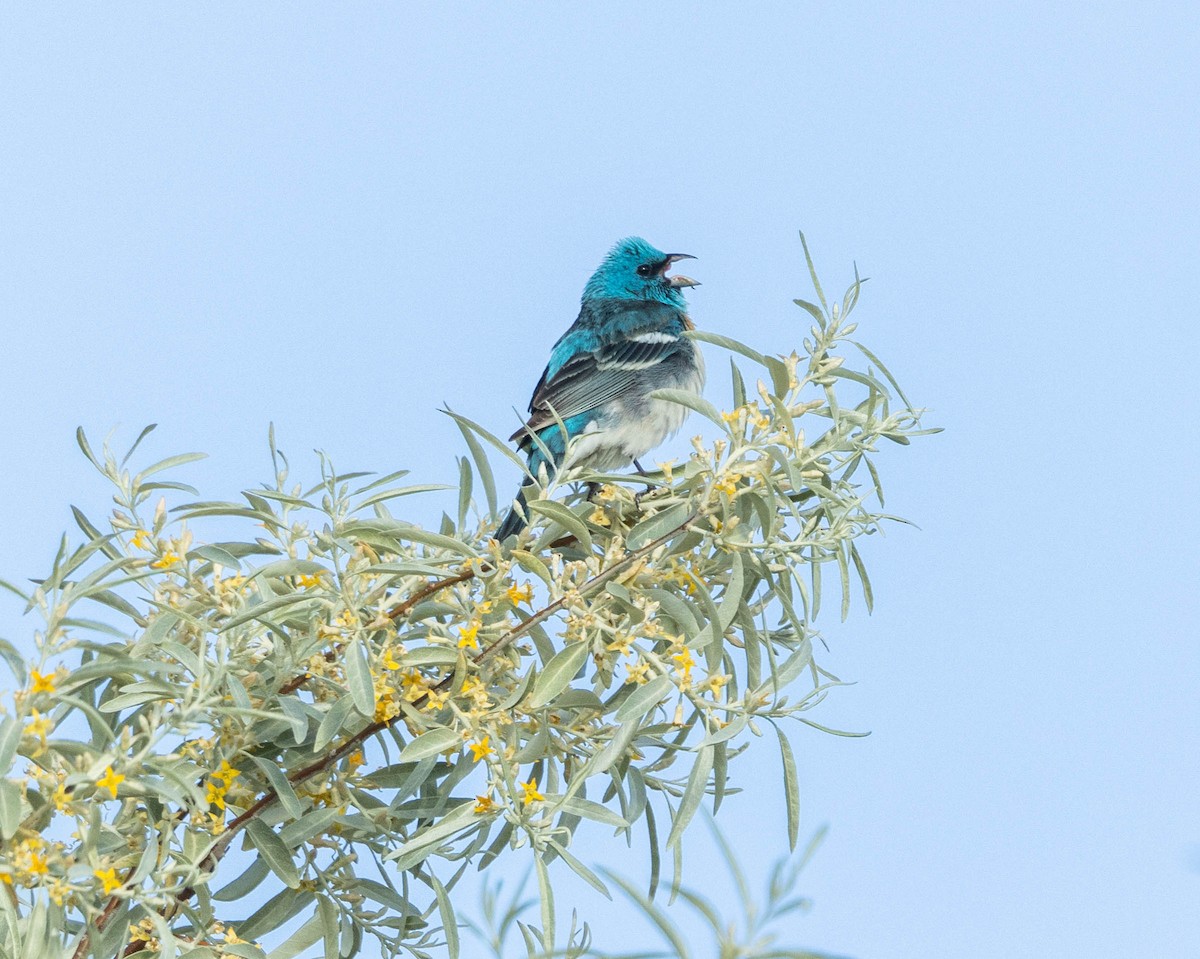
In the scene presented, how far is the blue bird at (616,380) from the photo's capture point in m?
4.51

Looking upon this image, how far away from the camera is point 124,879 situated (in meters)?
2.27

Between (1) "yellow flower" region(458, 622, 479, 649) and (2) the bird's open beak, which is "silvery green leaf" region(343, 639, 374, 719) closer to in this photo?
(1) "yellow flower" region(458, 622, 479, 649)

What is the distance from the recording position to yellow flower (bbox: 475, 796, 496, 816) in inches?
85.5

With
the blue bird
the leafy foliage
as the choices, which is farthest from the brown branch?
the blue bird

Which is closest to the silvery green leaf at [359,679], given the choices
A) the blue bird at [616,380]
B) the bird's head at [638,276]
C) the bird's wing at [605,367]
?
the blue bird at [616,380]

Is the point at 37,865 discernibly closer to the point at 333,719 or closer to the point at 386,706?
the point at 333,719

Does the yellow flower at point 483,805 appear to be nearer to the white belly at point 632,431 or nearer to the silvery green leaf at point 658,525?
the silvery green leaf at point 658,525

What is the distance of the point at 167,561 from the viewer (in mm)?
2354

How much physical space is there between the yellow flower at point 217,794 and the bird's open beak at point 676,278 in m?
3.70

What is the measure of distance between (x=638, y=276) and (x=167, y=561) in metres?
3.63

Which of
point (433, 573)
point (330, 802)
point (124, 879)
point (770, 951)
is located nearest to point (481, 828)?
point (330, 802)

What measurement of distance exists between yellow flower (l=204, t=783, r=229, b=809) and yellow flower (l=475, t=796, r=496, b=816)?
0.47 metres

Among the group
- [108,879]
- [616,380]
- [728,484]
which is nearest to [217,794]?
[108,879]

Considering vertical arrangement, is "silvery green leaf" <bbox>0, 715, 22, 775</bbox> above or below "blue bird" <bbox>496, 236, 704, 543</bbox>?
below
